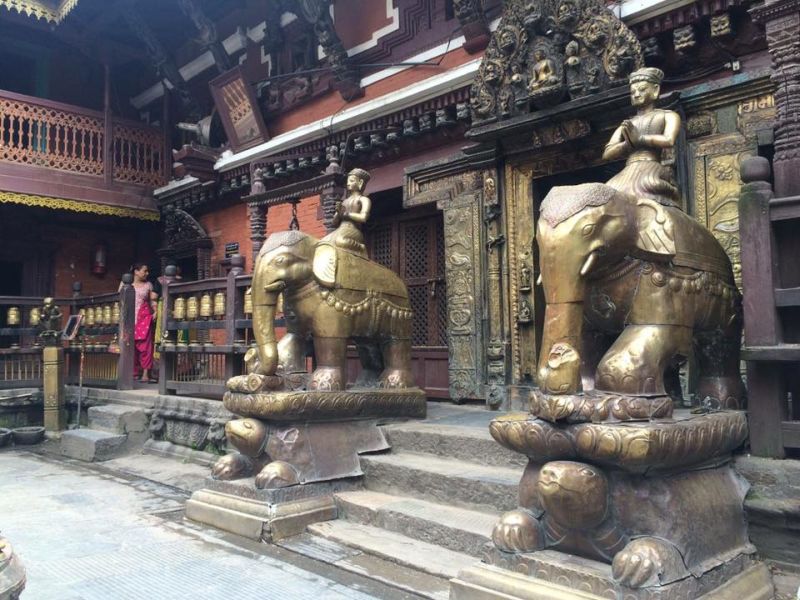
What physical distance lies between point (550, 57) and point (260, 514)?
3932mm

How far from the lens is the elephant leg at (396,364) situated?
5117mm

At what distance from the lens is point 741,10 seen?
447 centimetres

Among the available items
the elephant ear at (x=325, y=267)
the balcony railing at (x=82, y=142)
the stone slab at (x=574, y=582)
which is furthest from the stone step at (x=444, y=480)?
the balcony railing at (x=82, y=142)

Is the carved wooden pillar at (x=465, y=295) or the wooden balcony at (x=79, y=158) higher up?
the wooden balcony at (x=79, y=158)

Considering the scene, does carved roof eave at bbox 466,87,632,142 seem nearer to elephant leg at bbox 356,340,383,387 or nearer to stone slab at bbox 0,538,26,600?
elephant leg at bbox 356,340,383,387

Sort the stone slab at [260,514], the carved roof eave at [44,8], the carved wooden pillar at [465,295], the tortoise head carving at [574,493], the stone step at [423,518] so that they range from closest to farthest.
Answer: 1. the tortoise head carving at [574,493]
2. the stone step at [423,518]
3. the stone slab at [260,514]
4. the carved wooden pillar at [465,295]
5. the carved roof eave at [44,8]

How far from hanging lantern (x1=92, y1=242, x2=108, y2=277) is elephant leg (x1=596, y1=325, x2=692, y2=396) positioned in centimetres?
1088

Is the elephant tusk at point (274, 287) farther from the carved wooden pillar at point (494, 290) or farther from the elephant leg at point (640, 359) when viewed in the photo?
the elephant leg at point (640, 359)

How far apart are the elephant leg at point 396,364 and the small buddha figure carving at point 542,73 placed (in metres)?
2.22

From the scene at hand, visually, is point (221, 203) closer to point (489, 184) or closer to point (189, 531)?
point (489, 184)

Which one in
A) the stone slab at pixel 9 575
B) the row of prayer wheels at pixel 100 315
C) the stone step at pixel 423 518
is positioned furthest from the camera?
the row of prayer wheels at pixel 100 315

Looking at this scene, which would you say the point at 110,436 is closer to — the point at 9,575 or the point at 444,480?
the point at 444,480

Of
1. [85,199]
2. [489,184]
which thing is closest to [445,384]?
[489,184]

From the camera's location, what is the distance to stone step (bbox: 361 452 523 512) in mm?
3588
